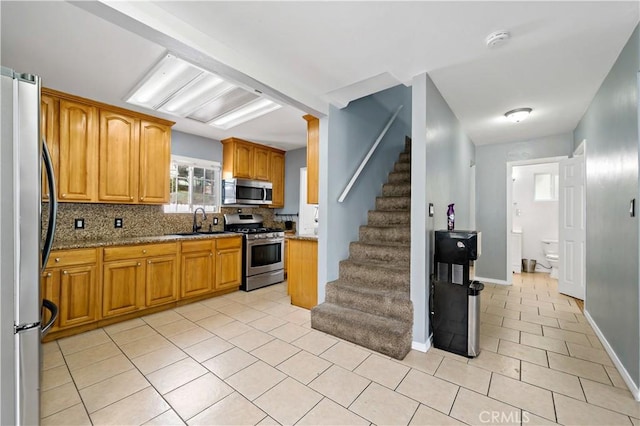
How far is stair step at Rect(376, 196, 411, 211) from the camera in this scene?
3.84m

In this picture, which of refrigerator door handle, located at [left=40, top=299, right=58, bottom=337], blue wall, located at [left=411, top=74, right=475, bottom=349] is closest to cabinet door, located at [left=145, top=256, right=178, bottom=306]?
refrigerator door handle, located at [left=40, top=299, right=58, bottom=337]

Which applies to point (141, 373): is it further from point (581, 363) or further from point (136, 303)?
point (581, 363)

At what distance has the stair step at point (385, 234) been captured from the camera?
340 cm

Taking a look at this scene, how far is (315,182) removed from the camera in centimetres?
350

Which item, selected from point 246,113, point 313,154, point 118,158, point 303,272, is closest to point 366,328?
point 303,272

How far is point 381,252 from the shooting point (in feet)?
10.7

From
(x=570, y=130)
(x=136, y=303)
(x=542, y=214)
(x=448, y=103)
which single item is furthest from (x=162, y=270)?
(x=542, y=214)

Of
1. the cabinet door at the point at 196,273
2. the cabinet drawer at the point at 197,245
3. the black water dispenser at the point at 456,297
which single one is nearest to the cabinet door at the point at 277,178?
the cabinet drawer at the point at 197,245

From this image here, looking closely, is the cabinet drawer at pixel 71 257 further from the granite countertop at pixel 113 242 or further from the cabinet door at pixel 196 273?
the cabinet door at pixel 196 273

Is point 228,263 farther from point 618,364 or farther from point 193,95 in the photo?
point 618,364

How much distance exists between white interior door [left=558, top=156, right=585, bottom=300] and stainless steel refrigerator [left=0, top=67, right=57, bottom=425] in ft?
18.5

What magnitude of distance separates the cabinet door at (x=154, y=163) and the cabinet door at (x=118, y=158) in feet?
0.26

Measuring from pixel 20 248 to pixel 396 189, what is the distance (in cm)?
388

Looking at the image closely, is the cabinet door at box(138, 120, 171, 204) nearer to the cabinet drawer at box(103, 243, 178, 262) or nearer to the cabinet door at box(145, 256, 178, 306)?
the cabinet drawer at box(103, 243, 178, 262)
